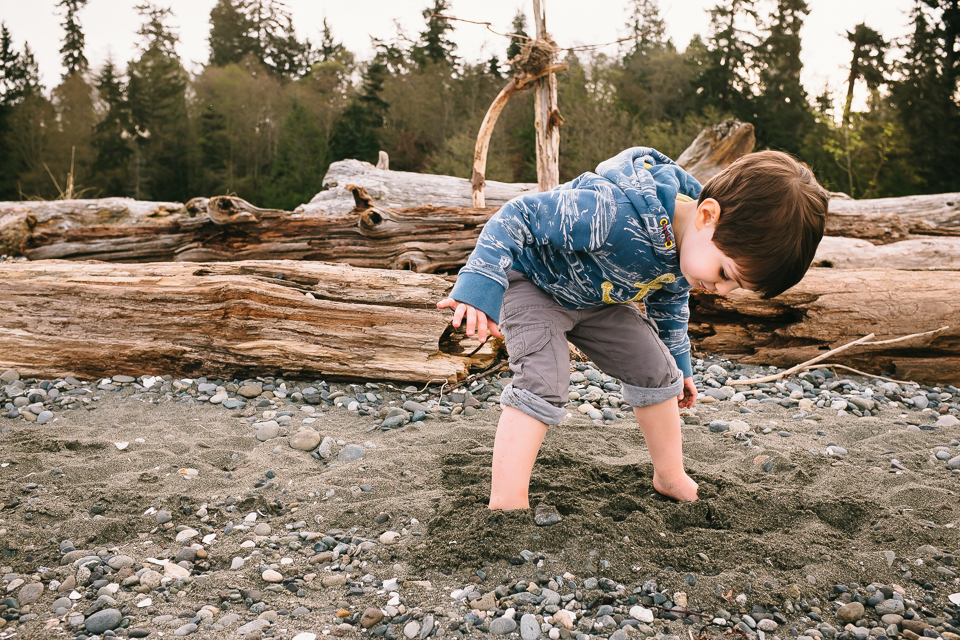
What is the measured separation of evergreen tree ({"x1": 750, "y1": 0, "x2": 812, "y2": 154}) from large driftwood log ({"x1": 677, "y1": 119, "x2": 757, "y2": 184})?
18168 millimetres

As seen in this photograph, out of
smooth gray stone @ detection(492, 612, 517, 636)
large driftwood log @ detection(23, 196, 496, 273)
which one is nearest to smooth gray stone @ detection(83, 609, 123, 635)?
smooth gray stone @ detection(492, 612, 517, 636)

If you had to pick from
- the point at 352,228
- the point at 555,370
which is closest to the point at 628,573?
the point at 555,370

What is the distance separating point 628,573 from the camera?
2.12 m

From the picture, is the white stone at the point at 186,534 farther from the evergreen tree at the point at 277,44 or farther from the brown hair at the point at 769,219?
the evergreen tree at the point at 277,44

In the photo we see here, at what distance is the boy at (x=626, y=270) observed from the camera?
6.54 feet

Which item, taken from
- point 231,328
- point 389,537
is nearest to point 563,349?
point 389,537

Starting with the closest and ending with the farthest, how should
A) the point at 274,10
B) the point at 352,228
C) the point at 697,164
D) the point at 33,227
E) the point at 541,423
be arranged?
the point at 541,423 < the point at 352,228 < the point at 33,227 < the point at 697,164 < the point at 274,10

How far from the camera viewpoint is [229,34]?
43531 mm

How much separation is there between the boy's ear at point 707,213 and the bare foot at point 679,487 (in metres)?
1.09

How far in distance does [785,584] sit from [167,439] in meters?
2.95

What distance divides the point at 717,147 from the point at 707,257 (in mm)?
7801

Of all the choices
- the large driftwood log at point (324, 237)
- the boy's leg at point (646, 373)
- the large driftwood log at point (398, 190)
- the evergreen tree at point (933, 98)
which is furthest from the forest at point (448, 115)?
the boy's leg at point (646, 373)

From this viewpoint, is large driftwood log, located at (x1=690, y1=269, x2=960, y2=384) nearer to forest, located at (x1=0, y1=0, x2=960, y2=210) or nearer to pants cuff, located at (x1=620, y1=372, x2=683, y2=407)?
pants cuff, located at (x1=620, y1=372, x2=683, y2=407)

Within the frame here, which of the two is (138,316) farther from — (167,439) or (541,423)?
(541,423)
